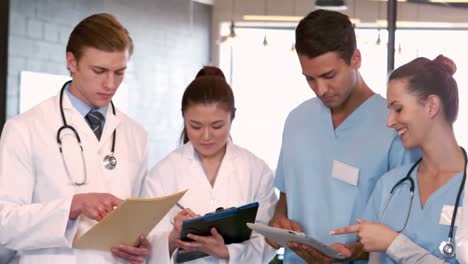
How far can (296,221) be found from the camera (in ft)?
9.28

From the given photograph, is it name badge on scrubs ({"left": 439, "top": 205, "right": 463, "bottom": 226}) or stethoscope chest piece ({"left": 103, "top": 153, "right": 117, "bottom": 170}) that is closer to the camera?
name badge on scrubs ({"left": 439, "top": 205, "right": 463, "bottom": 226})

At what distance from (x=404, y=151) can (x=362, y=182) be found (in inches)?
6.4

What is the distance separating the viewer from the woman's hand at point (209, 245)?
266 cm

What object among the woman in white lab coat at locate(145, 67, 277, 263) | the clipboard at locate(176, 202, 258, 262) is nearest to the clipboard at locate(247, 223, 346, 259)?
the clipboard at locate(176, 202, 258, 262)

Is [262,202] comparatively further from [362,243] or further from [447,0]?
[447,0]

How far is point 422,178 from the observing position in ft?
8.18

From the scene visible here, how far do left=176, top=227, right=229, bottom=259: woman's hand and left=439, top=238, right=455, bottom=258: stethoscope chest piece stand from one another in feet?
2.35

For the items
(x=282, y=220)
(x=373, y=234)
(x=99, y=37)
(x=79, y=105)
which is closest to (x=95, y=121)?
(x=79, y=105)

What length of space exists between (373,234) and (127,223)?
0.72 meters

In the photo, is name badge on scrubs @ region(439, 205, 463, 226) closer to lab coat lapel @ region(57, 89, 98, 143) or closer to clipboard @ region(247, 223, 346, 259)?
clipboard @ region(247, 223, 346, 259)

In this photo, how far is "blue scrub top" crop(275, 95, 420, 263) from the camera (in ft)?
8.69

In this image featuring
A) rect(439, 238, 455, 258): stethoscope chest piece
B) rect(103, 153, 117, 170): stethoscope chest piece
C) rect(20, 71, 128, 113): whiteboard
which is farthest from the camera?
rect(20, 71, 128, 113): whiteboard

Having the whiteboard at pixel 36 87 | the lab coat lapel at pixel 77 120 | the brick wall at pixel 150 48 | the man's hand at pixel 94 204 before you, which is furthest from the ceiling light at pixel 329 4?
the man's hand at pixel 94 204

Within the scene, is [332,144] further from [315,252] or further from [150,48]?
[150,48]
